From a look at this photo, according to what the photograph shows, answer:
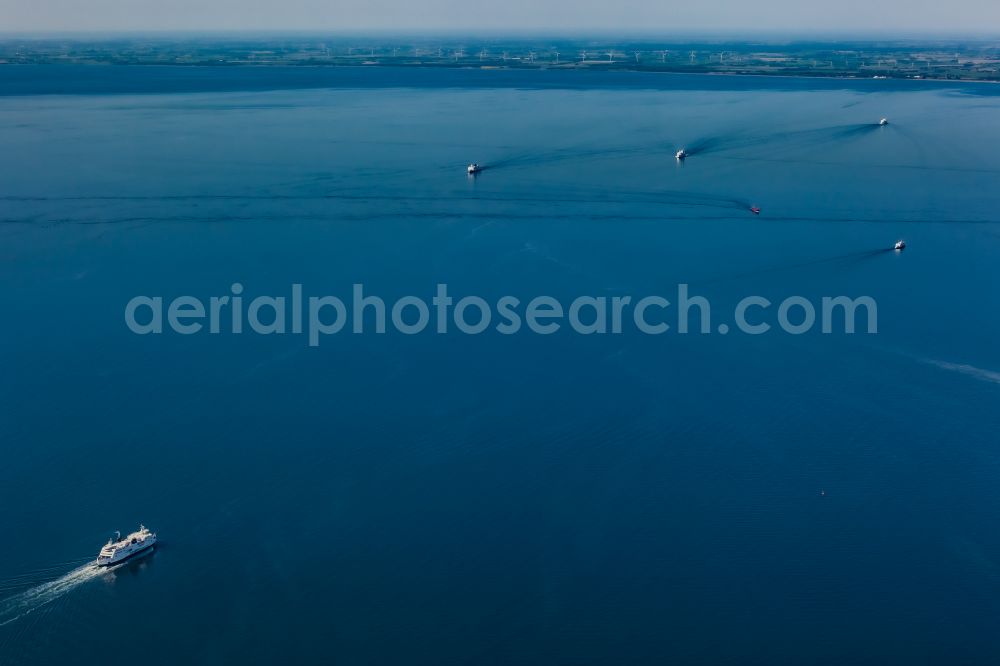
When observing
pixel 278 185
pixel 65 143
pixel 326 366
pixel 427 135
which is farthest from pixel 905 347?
pixel 65 143

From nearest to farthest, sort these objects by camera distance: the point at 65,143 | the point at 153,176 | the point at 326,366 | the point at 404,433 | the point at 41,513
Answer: the point at 41,513 < the point at 404,433 < the point at 326,366 < the point at 153,176 < the point at 65,143

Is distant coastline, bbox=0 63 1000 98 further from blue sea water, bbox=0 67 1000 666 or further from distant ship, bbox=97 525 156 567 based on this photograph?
distant ship, bbox=97 525 156 567

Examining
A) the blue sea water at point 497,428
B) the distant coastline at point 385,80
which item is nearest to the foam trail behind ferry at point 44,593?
the blue sea water at point 497,428

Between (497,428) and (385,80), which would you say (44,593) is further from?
(385,80)

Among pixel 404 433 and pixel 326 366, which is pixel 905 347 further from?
pixel 326 366

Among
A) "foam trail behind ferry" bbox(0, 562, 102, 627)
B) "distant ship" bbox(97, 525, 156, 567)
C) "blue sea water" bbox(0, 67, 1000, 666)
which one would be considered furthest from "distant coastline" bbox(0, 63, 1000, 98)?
"foam trail behind ferry" bbox(0, 562, 102, 627)

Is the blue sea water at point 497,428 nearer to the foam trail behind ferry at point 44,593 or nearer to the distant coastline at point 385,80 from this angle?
the foam trail behind ferry at point 44,593

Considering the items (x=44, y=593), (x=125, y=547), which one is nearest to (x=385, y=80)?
(x=125, y=547)
